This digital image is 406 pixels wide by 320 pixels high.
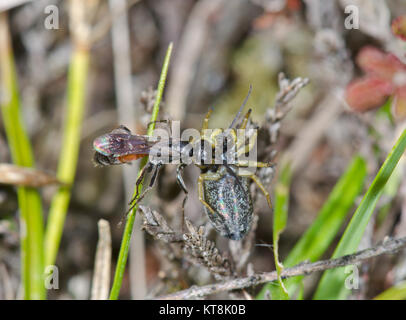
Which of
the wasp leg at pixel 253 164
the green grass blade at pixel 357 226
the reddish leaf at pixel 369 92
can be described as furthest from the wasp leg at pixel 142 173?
the reddish leaf at pixel 369 92

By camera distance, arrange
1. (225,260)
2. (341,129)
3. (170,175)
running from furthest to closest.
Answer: (341,129) < (170,175) < (225,260)

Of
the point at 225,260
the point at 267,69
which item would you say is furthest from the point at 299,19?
the point at 225,260

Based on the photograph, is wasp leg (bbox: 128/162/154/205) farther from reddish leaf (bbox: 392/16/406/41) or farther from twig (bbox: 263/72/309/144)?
reddish leaf (bbox: 392/16/406/41)

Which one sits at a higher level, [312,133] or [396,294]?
[312,133]

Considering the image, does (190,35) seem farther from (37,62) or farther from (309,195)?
A: (309,195)

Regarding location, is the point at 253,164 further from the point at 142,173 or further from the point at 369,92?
the point at 369,92

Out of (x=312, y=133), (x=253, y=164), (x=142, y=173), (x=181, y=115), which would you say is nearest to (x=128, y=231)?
(x=142, y=173)

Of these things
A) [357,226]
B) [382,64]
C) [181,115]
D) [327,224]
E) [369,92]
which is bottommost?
[357,226]
